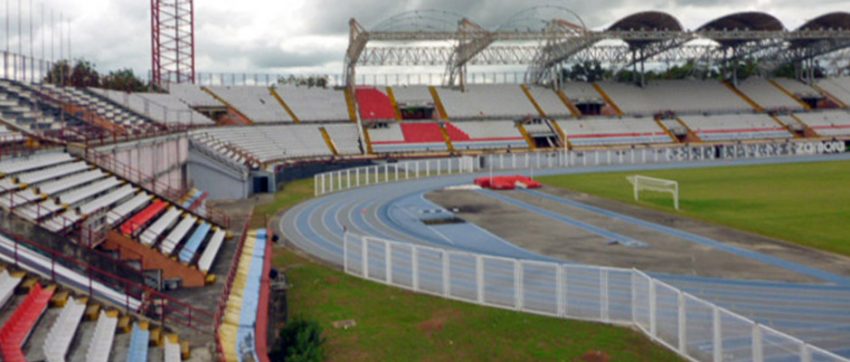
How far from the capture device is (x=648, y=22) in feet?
248

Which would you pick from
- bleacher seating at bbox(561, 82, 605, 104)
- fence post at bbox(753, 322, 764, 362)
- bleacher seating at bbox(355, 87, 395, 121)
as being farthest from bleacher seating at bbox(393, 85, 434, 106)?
fence post at bbox(753, 322, 764, 362)

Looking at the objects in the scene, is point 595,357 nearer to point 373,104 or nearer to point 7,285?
point 7,285

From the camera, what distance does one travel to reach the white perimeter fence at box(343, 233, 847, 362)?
40.9ft

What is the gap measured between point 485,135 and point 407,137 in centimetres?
851

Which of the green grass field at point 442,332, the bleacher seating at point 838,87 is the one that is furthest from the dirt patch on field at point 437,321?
the bleacher seating at point 838,87

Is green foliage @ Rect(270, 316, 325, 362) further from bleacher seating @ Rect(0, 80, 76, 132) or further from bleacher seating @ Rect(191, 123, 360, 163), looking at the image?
bleacher seating @ Rect(191, 123, 360, 163)

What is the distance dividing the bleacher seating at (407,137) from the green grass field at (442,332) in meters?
47.7

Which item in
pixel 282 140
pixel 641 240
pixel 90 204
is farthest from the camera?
pixel 282 140

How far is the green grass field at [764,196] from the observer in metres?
27.6

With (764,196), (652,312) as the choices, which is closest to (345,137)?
(764,196)

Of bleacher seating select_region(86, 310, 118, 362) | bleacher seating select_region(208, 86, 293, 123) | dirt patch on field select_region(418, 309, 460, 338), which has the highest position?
bleacher seating select_region(208, 86, 293, 123)

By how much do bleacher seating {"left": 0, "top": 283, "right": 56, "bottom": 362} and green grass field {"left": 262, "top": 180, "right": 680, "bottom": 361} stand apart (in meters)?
5.67

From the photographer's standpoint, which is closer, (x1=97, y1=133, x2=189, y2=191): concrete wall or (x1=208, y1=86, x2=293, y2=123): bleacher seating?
(x1=97, y1=133, x2=189, y2=191): concrete wall

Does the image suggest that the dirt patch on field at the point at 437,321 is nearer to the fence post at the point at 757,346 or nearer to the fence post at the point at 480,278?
the fence post at the point at 480,278
